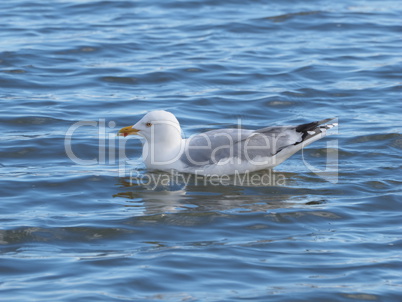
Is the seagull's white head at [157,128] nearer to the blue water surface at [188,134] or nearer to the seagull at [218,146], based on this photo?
the seagull at [218,146]

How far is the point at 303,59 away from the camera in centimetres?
1362

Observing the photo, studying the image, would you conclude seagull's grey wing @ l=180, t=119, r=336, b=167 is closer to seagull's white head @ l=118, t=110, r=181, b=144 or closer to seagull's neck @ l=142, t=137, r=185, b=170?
seagull's neck @ l=142, t=137, r=185, b=170

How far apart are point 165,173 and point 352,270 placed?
309 centimetres

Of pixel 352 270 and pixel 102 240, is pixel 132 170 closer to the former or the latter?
pixel 102 240

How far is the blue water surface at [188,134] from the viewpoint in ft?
20.2

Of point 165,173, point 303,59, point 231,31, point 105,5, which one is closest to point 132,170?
point 165,173

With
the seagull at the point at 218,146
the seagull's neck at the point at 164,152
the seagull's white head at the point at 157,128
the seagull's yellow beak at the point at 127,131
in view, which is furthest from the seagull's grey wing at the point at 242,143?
the seagull's yellow beak at the point at 127,131

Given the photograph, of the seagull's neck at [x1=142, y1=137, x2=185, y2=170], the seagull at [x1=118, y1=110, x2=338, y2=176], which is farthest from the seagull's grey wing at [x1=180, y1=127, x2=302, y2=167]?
the seagull's neck at [x1=142, y1=137, x2=185, y2=170]

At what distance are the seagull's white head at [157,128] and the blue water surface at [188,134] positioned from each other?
1.40 ft

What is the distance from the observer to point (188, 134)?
10180 millimetres

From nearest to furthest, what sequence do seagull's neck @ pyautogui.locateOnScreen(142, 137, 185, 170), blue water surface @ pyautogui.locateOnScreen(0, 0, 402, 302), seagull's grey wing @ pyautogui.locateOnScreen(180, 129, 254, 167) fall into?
1. blue water surface @ pyautogui.locateOnScreen(0, 0, 402, 302)
2. seagull's grey wing @ pyautogui.locateOnScreen(180, 129, 254, 167)
3. seagull's neck @ pyautogui.locateOnScreen(142, 137, 185, 170)

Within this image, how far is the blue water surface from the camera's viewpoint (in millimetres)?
6156

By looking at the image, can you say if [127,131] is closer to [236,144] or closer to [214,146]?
[214,146]

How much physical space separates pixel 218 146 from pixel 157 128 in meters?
0.77
